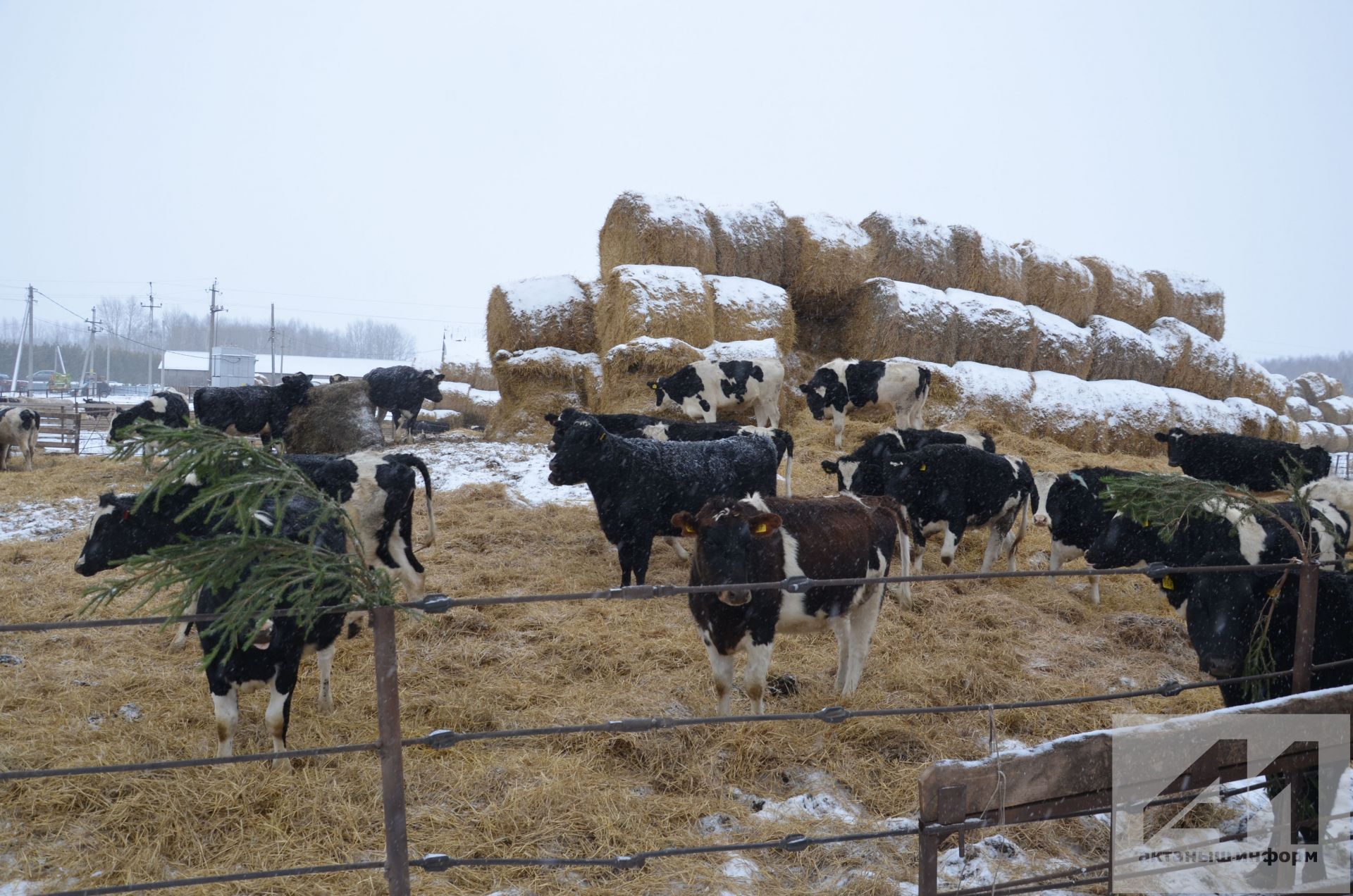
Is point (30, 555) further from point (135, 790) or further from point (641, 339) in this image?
point (641, 339)

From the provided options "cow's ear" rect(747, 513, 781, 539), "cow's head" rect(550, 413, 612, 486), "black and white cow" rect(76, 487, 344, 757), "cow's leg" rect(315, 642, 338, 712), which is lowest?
"cow's leg" rect(315, 642, 338, 712)

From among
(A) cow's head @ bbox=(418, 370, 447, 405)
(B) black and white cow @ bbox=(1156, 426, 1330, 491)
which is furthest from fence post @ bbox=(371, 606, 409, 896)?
(A) cow's head @ bbox=(418, 370, 447, 405)

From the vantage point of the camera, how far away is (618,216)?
1744cm

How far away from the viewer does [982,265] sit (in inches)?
781

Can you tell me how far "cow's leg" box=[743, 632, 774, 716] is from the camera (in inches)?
185

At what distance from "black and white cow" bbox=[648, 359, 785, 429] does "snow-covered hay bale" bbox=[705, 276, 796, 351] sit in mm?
1952

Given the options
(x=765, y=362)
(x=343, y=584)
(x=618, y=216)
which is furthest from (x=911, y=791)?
(x=618, y=216)

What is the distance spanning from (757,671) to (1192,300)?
2356cm

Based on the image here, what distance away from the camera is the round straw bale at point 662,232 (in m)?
16.8

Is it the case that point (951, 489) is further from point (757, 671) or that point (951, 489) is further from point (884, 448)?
point (757, 671)

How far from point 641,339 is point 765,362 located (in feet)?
7.01

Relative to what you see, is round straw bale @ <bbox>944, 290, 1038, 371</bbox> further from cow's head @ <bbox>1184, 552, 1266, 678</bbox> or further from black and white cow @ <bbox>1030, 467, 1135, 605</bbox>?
cow's head @ <bbox>1184, 552, 1266, 678</bbox>

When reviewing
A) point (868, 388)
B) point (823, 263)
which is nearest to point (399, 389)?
point (823, 263)

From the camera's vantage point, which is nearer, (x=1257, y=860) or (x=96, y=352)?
(x=1257, y=860)
